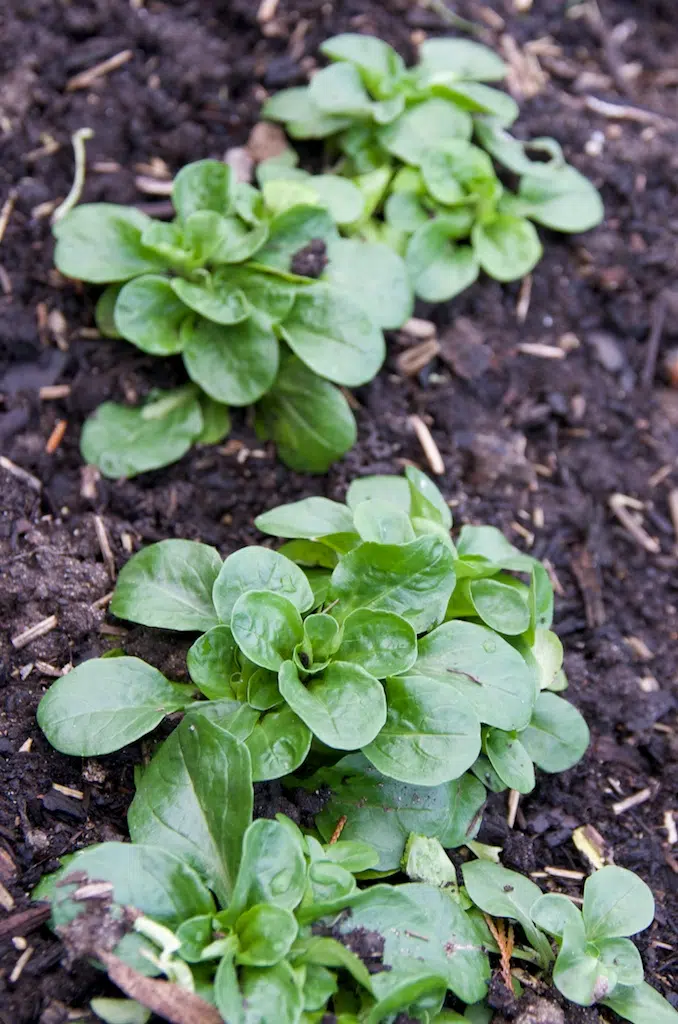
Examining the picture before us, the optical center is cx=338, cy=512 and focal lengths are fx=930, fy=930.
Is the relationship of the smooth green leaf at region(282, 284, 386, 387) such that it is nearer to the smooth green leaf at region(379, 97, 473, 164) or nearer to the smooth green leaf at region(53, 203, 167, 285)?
the smooth green leaf at region(53, 203, 167, 285)

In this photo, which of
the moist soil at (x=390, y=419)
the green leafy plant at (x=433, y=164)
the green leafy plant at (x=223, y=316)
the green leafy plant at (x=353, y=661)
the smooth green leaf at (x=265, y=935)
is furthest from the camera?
the green leafy plant at (x=433, y=164)

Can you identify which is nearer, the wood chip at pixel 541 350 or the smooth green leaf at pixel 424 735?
the smooth green leaf at pixel 424 735

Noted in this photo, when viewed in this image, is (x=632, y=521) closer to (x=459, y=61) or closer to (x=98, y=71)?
(x=459, y=61)

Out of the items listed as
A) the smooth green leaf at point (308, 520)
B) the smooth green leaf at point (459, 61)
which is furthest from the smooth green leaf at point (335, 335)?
the smooth green leaf at point (459, 61)

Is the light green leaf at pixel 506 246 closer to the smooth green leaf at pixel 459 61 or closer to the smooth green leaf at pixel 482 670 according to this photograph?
the smooth green leaf at pixel 459 61

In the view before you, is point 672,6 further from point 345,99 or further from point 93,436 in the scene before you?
point 93,436
